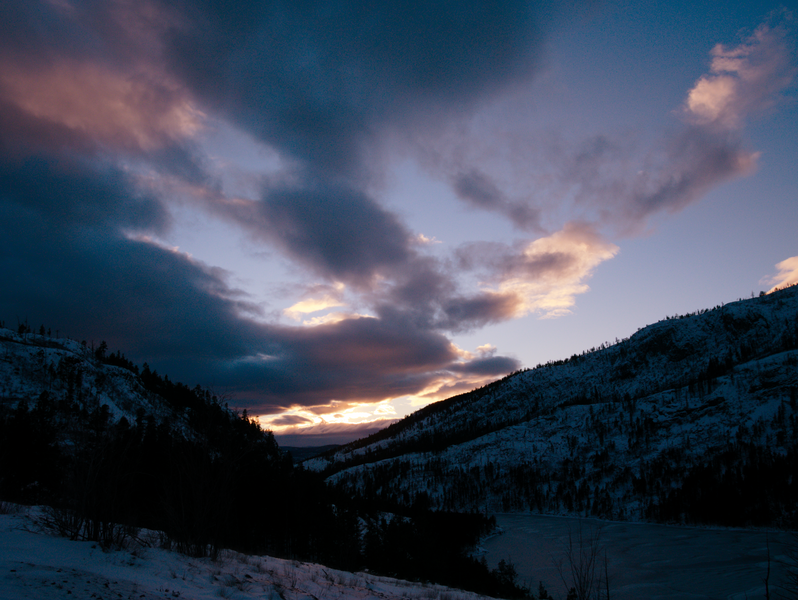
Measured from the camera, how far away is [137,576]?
42.9 feet

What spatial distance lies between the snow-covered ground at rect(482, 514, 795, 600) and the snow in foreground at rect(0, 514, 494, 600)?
192 ft

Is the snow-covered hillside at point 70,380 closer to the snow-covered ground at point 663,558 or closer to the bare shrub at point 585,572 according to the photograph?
the snow-covered ground at point 663,558

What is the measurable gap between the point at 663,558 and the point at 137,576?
11662 cm

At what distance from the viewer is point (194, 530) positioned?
1942 cm

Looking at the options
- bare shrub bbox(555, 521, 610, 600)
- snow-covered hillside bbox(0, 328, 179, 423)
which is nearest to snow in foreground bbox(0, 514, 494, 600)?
bare shrub bbox(555, 521, 610, 600)

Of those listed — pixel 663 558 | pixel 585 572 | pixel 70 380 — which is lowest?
pixel 663 558

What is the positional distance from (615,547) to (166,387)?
182670 millimetres

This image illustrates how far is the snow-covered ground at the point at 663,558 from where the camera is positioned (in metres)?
70.9

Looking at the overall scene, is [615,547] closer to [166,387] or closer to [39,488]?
[39,488]

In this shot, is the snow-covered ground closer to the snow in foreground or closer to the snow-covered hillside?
the snow in foreground

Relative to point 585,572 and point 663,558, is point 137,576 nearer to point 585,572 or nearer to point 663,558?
point 585,572

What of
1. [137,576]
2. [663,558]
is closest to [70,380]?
[137,576]

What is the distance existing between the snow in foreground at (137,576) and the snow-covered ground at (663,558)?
58.7 m

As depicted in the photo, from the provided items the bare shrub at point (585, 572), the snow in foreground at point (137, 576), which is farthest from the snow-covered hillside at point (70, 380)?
the snow in foreground at point (137, 576)
